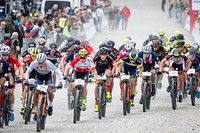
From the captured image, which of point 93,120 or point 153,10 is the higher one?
point 153,10

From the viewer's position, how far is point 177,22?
6097cm

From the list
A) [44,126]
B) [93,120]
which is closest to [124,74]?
[93,120]

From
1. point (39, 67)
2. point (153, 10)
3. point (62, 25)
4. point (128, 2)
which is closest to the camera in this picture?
point (39, 67)

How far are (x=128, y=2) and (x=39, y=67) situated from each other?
6388cm

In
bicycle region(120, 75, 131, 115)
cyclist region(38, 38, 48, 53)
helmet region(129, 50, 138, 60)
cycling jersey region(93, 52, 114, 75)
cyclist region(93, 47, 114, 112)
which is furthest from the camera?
cyclist region(38, 38, 48, 53)

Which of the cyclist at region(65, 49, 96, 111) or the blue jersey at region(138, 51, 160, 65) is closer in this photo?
the cyclist at region(65, 49, 96, 111)

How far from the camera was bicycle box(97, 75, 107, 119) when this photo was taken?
1823 centimetres

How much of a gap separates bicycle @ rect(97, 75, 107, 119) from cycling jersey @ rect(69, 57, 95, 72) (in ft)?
1.12

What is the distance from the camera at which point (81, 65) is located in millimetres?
18688

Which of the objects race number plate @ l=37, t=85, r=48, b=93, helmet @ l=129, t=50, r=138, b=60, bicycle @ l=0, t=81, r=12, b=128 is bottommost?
bicycle @ l=0, t=81, r=12, b=128

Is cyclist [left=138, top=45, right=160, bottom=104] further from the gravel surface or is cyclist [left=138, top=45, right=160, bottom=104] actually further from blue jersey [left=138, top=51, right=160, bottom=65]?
the gravel surface

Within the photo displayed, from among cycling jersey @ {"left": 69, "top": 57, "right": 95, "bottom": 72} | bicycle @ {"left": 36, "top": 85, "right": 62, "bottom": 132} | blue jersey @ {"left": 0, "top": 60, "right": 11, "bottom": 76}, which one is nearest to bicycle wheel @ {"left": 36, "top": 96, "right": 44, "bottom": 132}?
bicycle @ {"left": 36, "top": 85, "right": 62, "bottom": 132}

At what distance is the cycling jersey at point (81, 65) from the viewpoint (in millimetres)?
18609

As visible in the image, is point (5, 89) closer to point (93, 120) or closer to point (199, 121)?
point (93, 120)
